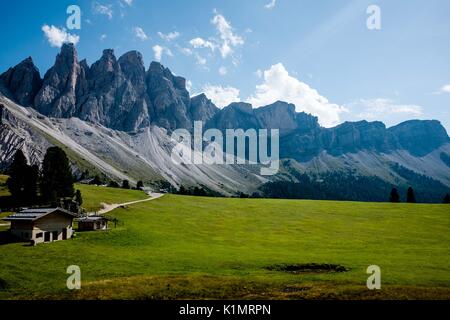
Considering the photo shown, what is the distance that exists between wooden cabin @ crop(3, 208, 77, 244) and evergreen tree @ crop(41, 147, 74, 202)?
2661 cm

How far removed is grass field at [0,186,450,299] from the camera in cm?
3544

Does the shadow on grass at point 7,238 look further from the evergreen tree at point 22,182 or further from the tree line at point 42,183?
the evergreen tree at point 22,182

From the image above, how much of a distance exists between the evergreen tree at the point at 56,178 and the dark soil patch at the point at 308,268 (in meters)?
64.6

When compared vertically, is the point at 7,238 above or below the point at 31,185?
below

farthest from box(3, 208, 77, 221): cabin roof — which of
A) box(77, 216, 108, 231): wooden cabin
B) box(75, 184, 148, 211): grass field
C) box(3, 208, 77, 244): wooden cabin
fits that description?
box(75, 184, 148, 211): grass field

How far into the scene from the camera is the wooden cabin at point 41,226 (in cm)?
6138

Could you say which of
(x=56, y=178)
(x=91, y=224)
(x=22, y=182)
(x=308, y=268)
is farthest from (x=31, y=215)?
(x=308, y=268)

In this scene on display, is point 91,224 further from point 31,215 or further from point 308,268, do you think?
point 308,268

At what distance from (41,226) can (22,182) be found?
3427cm

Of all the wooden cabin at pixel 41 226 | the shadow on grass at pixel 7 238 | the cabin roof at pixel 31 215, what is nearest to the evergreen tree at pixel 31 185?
the wooden cabin at pixel 41 226

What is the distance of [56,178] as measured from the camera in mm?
93562
